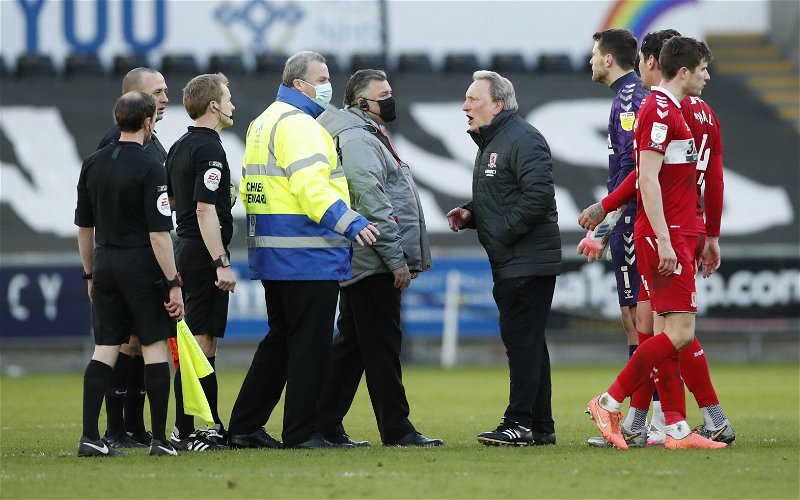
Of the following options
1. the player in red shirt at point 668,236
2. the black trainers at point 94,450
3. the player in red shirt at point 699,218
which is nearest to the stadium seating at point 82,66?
the black trainers at point 94,450

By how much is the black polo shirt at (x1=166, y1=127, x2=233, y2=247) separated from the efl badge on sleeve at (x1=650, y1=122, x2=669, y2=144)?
2646 millimetres

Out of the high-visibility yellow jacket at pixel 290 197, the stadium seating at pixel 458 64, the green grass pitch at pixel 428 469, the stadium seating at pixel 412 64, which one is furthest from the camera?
the stadium seating at pixel 458 64

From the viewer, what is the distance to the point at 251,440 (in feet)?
28.3

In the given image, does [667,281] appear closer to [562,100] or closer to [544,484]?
[544,484]

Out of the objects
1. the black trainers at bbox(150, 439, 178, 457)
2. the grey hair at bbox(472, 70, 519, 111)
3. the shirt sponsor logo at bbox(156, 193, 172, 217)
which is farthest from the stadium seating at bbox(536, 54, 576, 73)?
the black trainers at bbox(150, 439, 178, 457)

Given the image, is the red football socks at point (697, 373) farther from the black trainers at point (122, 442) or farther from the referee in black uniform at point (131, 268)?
the black trainers at point (122, 442)

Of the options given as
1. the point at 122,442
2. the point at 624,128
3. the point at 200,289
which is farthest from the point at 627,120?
the point at 122,442

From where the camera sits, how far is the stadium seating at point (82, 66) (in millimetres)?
23922

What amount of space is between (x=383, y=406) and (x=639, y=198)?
207 centimetres

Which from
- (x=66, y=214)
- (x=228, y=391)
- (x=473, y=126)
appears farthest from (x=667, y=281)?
(x=66, y=214)

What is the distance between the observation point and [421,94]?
2434 cm

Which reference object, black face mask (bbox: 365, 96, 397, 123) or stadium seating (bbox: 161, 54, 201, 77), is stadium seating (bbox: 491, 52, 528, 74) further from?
black face mask (bbox: 365, 96, 397, 123)

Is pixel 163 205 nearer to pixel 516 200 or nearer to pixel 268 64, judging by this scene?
pixel 516 200

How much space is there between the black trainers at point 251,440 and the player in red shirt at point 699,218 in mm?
2276
